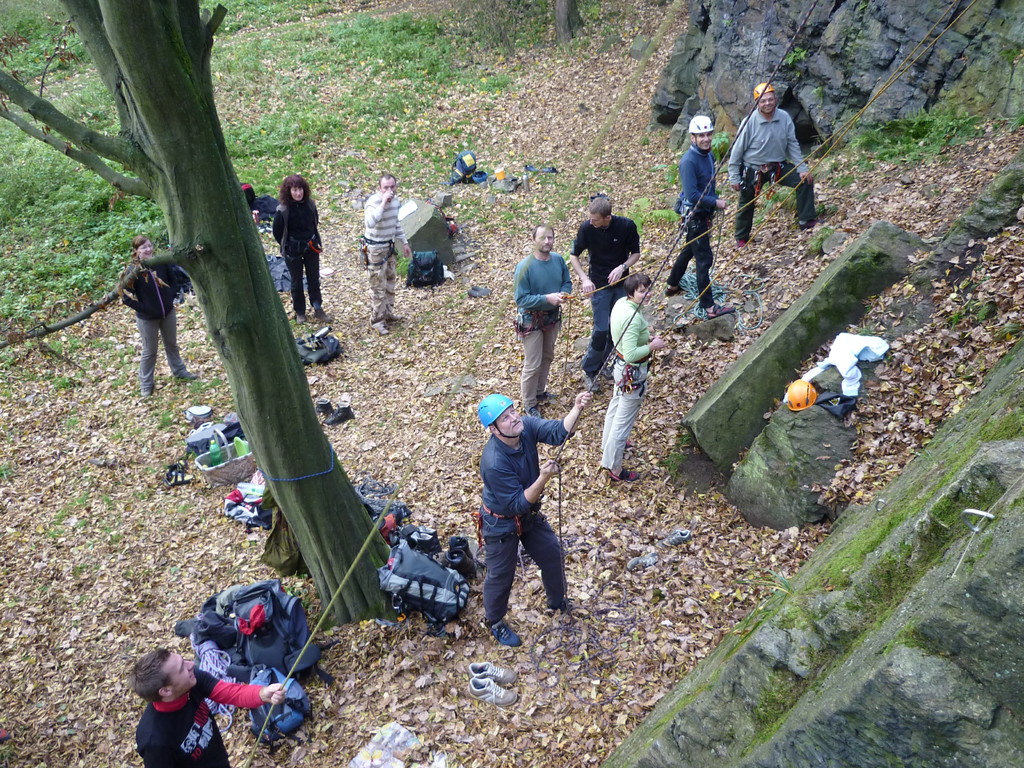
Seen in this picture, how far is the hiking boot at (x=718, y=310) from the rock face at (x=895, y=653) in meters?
4.10

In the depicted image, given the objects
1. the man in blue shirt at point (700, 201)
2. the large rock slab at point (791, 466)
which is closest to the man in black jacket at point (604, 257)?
the man in blue shirt at point (700, 201)

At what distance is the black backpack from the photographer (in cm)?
1141

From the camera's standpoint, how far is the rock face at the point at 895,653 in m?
2.46

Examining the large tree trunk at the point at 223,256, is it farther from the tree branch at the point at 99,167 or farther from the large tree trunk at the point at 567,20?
the large tree trunk at the point at 567,20

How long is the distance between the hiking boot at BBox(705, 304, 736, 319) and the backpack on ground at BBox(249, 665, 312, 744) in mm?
5894

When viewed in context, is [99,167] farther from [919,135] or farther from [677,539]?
[919,135]

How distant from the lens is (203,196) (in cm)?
429

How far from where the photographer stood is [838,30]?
10852 mm

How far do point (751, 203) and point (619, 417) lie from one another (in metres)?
3.73

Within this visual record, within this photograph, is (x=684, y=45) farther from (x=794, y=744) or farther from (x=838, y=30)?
(x=794, y=744)

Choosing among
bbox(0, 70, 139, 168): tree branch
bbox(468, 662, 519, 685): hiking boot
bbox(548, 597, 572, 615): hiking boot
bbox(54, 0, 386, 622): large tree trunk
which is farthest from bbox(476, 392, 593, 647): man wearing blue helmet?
bbox(0, 70, 139, 168): tree branch

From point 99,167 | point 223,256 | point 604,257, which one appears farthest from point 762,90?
point 99,167

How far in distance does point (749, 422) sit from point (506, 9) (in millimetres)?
19128

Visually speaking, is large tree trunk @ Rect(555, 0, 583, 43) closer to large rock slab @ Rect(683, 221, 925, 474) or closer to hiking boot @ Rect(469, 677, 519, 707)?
large rock slab @ Rect(683, 221, 925, 474)
